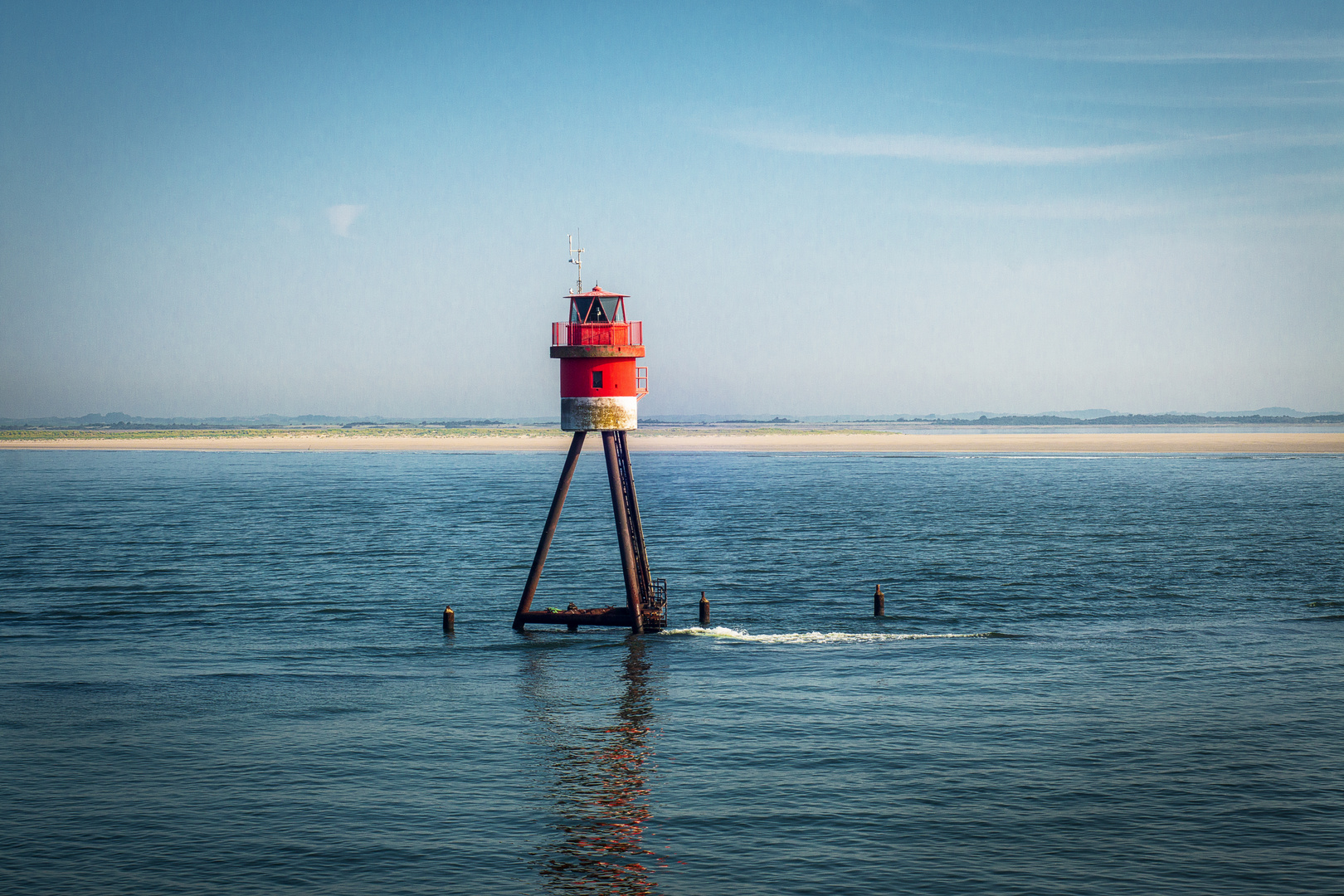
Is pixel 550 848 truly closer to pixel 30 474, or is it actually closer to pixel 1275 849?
pixel 1275 849

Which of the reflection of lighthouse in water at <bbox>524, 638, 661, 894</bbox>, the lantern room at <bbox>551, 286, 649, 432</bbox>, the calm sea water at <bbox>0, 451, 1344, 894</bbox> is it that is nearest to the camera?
the reflection of lighthouse in water at <bbox>524, 638, 661, 894</bbox>

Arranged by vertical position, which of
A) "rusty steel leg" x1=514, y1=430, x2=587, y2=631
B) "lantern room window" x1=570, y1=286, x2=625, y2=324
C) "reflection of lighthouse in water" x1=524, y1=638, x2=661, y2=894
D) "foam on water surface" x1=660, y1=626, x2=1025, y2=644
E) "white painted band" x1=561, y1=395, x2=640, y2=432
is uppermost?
"lantern room window" x1=570, y1=286, x2=625, y2=324

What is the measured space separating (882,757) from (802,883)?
19.4ft

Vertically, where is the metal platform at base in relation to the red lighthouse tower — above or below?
below

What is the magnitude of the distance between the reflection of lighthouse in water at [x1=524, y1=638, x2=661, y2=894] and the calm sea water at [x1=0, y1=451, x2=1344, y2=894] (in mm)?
82

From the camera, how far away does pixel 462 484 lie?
110 meters

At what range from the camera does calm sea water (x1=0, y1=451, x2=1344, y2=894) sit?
1723 cm

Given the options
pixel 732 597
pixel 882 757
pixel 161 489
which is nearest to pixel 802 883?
pixel 882 757

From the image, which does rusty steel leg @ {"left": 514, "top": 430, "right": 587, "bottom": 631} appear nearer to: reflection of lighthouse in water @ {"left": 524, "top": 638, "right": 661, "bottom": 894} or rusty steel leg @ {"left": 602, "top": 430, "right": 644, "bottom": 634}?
rusty steel leg @ {"left": 602, "top": 430, "right": 644, "bottom": 634}

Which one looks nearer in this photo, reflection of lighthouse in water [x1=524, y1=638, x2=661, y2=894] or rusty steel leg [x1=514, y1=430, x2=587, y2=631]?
reflection of lighthouse in water [x1=524, y1=638, x2=661, y2=894]

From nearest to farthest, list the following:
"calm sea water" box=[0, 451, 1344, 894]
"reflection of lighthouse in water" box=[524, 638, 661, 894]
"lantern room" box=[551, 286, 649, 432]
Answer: "reflection of lighthouse in water" box=[524, 638, 661, 894] < "calm sea water" box=[0, 451, 1344, 894] < "lantern room" box=[551, 286, 649, 432]

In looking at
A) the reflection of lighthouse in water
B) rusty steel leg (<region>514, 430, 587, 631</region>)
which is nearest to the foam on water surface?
rusty steel leg (<region>514, 430, 587, 631</region>)

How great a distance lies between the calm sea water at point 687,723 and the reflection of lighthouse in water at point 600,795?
0.27ft

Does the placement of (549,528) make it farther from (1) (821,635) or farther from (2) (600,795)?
(2) (600,795)
